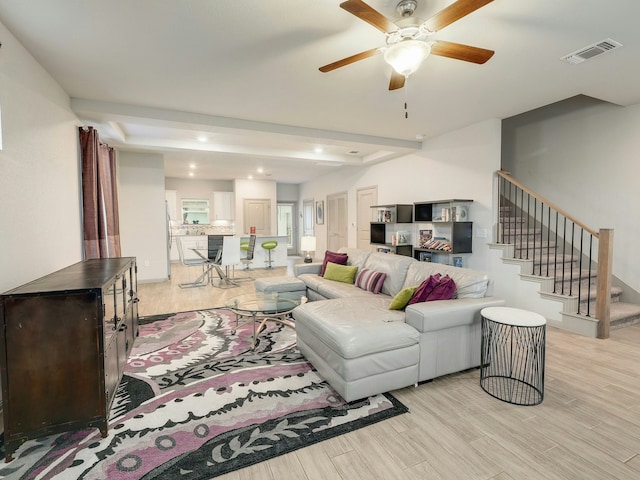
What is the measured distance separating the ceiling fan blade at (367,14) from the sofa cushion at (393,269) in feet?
7.77

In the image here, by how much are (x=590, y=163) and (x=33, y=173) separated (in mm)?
6690

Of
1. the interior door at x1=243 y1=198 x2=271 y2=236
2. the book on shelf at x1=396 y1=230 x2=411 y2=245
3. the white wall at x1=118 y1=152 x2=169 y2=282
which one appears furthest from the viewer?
the interior door at x1=243 y1=198 x2=271 y2=236

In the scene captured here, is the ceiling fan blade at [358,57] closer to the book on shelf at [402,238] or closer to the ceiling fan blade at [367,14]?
the ceiling fan blade at [367,14]

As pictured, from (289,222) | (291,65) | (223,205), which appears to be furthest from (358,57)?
(289,222)

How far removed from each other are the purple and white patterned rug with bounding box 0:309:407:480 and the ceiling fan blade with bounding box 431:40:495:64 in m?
2.50

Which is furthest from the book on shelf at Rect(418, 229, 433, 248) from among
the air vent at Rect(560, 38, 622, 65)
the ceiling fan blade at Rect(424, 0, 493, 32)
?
the ceiling fan blade at Rect(424, 0, 493, 32)

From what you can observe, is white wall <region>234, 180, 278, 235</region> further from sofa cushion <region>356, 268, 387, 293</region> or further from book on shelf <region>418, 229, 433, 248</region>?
sofa cushion <region>356, 268, 387, 293</region>

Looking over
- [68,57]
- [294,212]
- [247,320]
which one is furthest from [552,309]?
[294,212]

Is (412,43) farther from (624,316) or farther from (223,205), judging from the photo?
(223,205)

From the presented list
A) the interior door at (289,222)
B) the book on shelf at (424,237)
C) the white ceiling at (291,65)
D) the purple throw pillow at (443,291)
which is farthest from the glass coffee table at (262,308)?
the interior door at (289,222)

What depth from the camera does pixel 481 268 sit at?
15.8 feet

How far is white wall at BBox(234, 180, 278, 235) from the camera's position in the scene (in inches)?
401

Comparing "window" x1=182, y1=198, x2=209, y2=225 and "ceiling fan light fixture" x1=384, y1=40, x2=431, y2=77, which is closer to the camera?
"ceiling fan light fixture" x1=384, y1=40, x2=431, y2=77

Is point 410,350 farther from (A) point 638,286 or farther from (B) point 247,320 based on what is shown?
(A) point 638,286
